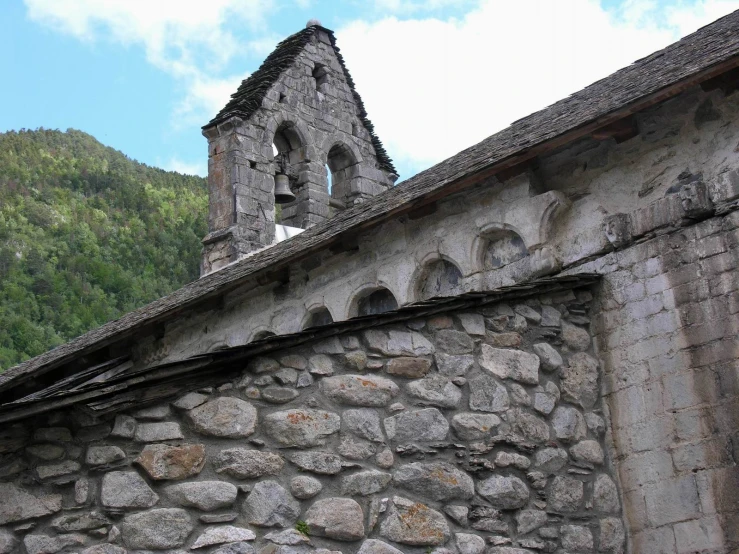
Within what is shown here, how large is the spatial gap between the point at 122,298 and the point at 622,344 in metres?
29.8

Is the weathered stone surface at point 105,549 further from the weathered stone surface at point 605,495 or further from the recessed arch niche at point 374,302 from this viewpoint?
the recessed arch niche at point 374,302

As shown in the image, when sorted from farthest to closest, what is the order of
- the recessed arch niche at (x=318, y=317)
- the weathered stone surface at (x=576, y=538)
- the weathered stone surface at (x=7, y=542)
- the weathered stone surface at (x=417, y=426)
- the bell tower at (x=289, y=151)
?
the bell tower at (x=289, y=151) < the recessed arch niche at (x=318, y=317) < the weathered stone surface at (x=576, y=538) < the weathered stone surface at (x=417, y=426) < the weathered stone surface at (x=7, y=542)

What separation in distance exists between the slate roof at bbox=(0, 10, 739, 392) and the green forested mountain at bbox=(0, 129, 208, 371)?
21.4 meters

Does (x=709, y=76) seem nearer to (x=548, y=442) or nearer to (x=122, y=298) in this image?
(x=548, y=442)

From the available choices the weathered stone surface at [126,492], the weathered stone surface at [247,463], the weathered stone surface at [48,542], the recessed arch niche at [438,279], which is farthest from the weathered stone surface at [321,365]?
the recessed arch niche at [438,279]

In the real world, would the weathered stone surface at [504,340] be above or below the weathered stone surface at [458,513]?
above

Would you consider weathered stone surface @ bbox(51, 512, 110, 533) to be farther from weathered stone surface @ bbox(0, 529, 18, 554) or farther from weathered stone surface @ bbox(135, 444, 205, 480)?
weathered stone surface @ bbox(135, 444, 205, 480)

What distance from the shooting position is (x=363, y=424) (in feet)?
19.4

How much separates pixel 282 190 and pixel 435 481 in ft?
27.8

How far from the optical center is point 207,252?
13.7m

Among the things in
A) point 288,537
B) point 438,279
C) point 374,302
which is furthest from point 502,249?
point 288,537

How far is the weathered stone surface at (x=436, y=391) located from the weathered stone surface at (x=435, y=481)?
365mm

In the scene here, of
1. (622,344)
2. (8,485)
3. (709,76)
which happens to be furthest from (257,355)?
(709,76)

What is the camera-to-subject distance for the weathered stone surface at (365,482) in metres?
5.67
